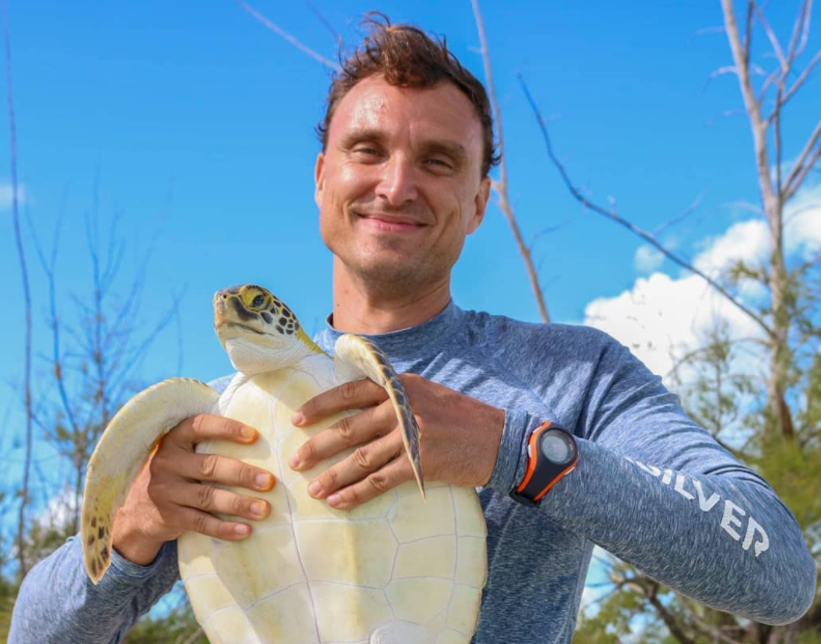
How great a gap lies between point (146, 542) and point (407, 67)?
4.58 ft

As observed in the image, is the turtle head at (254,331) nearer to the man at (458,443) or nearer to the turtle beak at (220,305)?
the turtle beak at (220,305)

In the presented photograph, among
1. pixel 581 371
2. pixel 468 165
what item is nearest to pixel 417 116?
pixel 468 165

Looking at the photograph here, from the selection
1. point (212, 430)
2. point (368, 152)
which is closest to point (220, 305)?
point (212, 430)

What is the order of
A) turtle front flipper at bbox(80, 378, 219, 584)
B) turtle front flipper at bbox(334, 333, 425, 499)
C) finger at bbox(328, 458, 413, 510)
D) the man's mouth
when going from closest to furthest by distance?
turtle front flipper at bbox(334, 333, 425, 499)
finger at bbox(328, 458, 413, 510)
turtle front flipper at bbox(80, 378, 219, 584)
the man's mouth

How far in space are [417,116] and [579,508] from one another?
1.14 meters

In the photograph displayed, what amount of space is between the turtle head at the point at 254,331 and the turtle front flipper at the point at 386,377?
13 centimetres

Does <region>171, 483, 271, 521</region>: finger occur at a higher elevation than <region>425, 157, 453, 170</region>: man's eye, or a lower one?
lower

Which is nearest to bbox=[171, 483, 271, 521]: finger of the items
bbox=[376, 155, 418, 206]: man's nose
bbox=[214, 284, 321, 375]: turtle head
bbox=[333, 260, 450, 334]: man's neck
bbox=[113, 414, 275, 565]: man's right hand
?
bbox=[113, 414, 275, 565]: man's right hand

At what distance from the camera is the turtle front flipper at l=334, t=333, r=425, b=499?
4.43 ft

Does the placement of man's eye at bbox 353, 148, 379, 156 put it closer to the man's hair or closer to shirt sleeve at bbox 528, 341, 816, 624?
the man's hair

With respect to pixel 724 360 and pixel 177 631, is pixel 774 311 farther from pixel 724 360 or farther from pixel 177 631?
pixel 177 631

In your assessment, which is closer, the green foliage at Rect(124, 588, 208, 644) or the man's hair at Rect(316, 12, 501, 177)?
the man's hair at Rect(316, 12, 501, 177)

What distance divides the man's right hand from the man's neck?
0.69 meters

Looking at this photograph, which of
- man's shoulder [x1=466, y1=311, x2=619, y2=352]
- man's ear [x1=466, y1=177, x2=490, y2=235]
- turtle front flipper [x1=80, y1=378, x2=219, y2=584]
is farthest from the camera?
man's ear [x1=466, y1=177, x2=490, y2=235]
